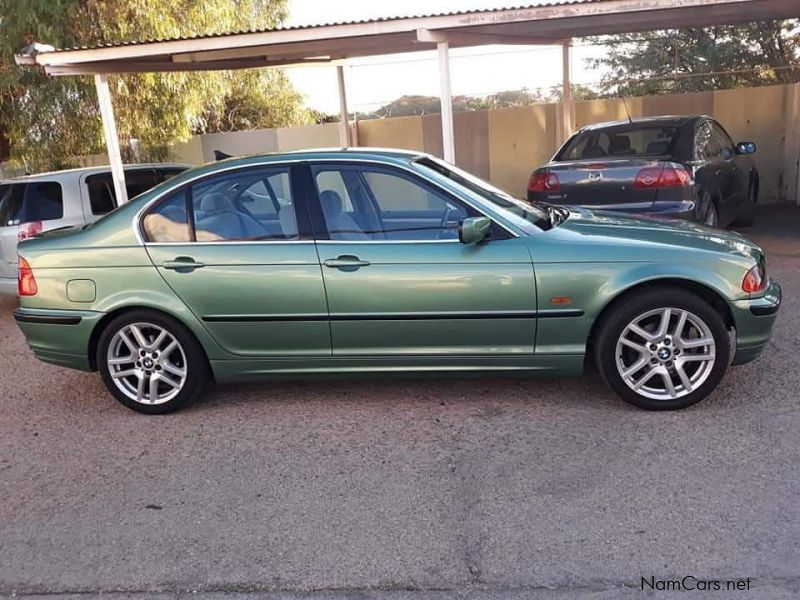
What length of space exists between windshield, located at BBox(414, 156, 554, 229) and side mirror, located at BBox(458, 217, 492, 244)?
1.24 ft

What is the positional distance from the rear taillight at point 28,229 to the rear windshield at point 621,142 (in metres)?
5.49

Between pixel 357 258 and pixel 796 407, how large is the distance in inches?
106

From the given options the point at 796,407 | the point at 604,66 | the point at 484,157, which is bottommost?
the point at 796,407

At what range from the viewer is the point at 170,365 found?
4.79m

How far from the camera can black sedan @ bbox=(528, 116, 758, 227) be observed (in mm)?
7004

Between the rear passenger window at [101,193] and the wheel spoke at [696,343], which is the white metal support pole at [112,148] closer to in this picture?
the rear passenger window at [101,193]

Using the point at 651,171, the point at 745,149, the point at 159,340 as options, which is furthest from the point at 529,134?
the point at 159,340

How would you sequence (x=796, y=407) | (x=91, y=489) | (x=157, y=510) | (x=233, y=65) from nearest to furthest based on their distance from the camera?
1. (x=157, y=510)
2. (x=91, y=489)
3. (x=796, y=407)
4. (x=233, y=65)

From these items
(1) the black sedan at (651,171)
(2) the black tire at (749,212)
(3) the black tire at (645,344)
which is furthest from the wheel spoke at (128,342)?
(2) the black tire at (749,212)

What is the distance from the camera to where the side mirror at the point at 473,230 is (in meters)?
4.26

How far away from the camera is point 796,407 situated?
4297 mm

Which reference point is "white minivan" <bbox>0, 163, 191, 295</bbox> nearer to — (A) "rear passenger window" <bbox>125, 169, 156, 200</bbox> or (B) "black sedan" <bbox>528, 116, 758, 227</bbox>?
(A) "rear passenger window" <bbox>125, 169, 156, 200</bbox>

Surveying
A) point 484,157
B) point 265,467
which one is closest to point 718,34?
point 484,157

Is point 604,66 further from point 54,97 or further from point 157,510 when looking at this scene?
point 157,510
